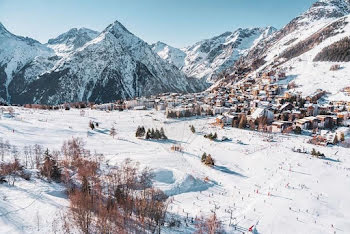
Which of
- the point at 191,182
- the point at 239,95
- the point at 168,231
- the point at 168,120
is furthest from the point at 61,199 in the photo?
the point at 239,95

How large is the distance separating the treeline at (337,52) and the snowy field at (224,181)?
264ft

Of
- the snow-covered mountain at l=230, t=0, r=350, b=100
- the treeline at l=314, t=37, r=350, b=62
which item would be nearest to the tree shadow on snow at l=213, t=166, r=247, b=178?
the snow-covered mountain at l=230, t=0, r=350, b=100

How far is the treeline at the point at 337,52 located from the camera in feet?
390

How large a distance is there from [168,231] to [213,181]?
617 inches

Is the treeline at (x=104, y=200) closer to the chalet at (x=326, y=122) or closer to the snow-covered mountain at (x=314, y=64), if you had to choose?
the chalet at (x=326, y=122)

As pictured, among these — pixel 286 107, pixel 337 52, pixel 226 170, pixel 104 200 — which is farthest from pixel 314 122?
pixel 337 52

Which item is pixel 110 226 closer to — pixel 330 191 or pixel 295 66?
pixel 330 191

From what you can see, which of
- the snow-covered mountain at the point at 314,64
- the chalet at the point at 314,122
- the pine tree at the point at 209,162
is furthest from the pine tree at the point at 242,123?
the snow-covered mountain at the point at 314,64

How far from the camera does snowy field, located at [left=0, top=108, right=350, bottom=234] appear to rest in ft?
86.5

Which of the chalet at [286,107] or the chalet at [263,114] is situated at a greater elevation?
the chalet at [286,107]

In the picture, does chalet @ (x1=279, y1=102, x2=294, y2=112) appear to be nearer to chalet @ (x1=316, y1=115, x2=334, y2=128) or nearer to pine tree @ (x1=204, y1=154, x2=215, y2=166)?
chalet @ (x1=316, y1=115, x2=334, y2=128)

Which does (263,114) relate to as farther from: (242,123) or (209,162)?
(209,162)

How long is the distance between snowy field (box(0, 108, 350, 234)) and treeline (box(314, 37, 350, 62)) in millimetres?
80527

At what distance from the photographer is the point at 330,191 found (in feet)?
116
